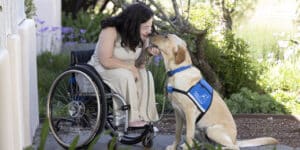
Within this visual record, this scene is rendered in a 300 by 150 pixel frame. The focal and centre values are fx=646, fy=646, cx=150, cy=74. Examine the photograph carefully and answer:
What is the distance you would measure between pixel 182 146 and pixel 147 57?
0.79 meters

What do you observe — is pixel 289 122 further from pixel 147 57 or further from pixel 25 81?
pixel 25 81

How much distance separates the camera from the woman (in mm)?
5117

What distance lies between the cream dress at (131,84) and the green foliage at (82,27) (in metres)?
5.65

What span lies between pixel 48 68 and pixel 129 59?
3721 mm

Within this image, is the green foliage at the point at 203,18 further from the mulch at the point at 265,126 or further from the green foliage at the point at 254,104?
the mulch at the point at 265,126

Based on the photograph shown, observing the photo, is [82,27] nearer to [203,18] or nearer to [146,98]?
[203,18]

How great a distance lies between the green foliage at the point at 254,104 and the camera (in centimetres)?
720

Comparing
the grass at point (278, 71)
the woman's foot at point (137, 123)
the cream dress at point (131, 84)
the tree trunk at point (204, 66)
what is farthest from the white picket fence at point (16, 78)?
the grass at point (278, 71)

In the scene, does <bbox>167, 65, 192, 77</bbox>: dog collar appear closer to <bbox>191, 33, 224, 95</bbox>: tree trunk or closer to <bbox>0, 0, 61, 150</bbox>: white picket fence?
<bbox>0, 0, 61, 150</bbox>: white picket fence

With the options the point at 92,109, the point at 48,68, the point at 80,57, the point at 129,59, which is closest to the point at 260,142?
the point at 129,59

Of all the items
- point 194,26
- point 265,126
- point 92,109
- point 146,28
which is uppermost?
point 146,28

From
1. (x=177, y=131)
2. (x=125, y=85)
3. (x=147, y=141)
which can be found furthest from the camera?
(x=147, y=141)

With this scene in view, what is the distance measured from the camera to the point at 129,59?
17.5 ft

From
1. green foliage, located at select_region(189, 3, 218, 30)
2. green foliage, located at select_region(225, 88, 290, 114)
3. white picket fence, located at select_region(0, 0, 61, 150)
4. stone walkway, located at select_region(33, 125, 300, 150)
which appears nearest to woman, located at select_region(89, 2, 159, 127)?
stone walkway, located at select_region(33, 125, 300, 150)
